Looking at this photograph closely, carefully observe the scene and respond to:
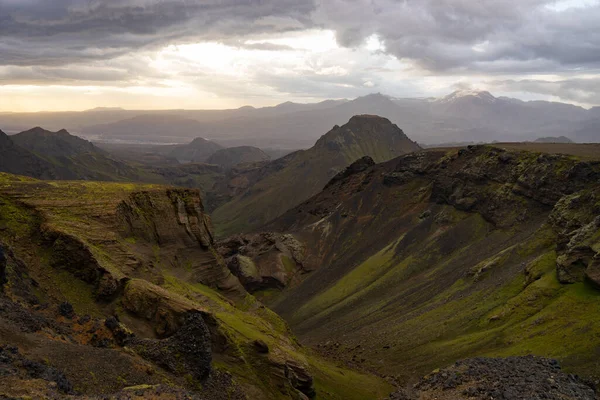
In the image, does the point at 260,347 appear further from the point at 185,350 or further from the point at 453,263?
the point at 453,263

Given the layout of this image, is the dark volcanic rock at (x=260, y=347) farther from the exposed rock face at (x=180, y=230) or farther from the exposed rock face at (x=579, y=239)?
the exposed rock face at (x=579, y=239)

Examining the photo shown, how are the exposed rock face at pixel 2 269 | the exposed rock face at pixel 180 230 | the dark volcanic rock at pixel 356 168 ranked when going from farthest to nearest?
the dark volcanic rock at pixel 356 168
the exposed rock face at pixel 180 230
the exposed rock face at pixel 2 269

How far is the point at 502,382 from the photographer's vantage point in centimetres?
3584

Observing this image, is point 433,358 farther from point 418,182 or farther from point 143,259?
point 418,182

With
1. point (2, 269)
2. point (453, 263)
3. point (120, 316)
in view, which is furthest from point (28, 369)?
point (453, 263)

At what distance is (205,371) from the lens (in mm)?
32906

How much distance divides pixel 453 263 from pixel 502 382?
201ft

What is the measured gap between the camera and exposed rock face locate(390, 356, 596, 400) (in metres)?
33.0

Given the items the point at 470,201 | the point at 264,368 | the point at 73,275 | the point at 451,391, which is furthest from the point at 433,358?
the point at 470,201

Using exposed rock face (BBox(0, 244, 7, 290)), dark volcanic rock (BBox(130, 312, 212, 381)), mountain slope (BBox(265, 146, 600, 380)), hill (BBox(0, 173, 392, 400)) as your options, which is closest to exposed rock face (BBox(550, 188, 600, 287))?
mountain slope (BBox(265, 146, 600, 380))

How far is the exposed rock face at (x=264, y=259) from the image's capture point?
116688 millimetres

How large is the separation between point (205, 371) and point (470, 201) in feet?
310

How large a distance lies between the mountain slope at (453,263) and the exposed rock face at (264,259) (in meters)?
3.92

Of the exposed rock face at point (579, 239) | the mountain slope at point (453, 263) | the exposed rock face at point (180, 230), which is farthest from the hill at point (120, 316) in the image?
the exposed rock face at point (579, 239)
